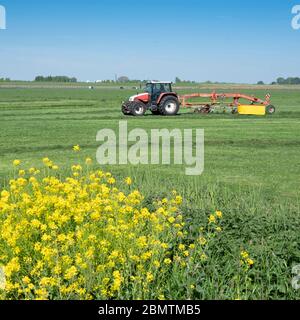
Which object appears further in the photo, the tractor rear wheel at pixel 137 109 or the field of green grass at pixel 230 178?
the tractor rear wheel at pixel 137 109

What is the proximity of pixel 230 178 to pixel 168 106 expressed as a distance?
1765 cm

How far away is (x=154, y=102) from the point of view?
2847cm

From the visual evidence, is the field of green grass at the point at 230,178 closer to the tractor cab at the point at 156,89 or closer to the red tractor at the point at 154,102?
the red tractor at the point at 154,102

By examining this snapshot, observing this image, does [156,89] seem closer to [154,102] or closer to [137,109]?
[154,102]

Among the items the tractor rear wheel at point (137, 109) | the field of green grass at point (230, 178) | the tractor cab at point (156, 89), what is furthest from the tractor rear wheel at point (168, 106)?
the field of green grass at point (230, 178)

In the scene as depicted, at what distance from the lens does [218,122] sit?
2448 centimetres

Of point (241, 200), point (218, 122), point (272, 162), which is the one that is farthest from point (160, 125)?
point (241, 200)

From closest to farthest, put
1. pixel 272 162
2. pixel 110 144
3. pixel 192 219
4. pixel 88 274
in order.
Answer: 1. pixel 88 274
2. pixel 192 219
3. pixel 272 162
4. pixel 110 144

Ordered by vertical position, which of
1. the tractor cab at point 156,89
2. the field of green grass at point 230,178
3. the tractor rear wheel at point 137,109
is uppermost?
the tractor cab at point 156,89

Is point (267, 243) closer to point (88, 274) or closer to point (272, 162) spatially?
point (88, 274)

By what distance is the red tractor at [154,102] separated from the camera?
91.4ft

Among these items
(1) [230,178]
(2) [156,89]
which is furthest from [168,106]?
(1) [230,178]

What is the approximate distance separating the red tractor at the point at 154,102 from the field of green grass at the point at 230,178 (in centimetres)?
161
